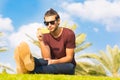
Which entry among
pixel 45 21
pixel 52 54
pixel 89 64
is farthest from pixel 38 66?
pixel 89 64

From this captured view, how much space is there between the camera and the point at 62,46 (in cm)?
953

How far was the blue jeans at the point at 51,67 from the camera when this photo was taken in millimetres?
9398

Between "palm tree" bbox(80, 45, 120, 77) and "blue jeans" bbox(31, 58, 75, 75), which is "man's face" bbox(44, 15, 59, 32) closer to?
"blue jeans" bbox(31, 58, 75, 75)

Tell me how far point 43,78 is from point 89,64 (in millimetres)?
16778

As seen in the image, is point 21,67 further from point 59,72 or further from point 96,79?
point 96,79

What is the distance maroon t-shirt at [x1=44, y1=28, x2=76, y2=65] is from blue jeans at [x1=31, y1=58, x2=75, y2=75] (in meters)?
0.25

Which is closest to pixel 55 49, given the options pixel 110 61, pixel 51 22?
pixel 51 22

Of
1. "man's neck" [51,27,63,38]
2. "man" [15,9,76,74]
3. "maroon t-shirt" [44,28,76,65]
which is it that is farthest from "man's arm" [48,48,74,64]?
"man's neck" [51,27,63,38]

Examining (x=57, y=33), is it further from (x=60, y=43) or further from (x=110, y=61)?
(x=110, y=61)

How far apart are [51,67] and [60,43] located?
24.4 inches

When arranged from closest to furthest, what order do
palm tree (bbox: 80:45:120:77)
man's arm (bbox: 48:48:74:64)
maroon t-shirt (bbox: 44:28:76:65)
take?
man's arm (bbox: 48:48:74:64) < maroon t-shirt (bbox: 44:28:76:65) < palm tree (bbox: 80:45:120:77)

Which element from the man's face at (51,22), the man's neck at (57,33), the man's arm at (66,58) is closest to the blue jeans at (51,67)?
the man's arm at (66,58)

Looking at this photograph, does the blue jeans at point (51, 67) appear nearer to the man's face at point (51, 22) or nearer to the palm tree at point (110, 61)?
the man's face at point (51, 22)

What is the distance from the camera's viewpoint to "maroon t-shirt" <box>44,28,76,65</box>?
9508 millimetres
